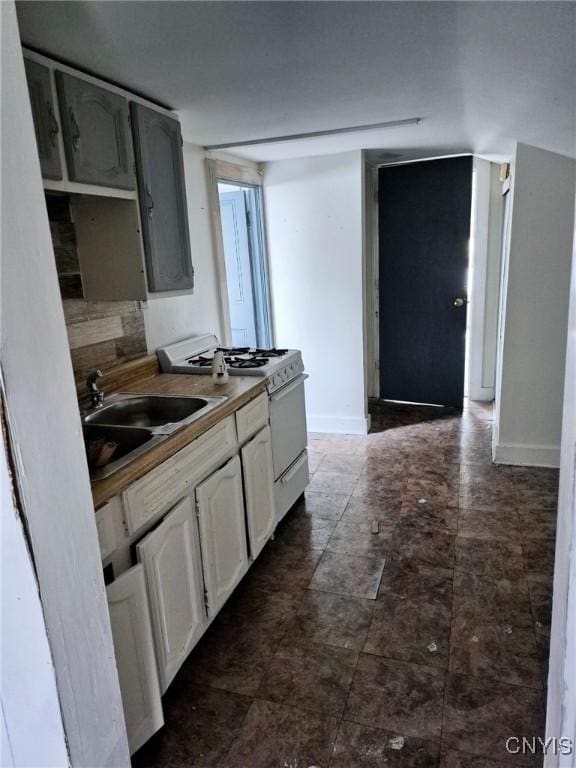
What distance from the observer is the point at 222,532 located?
6.78 ft

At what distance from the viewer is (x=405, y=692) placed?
5.77 feet

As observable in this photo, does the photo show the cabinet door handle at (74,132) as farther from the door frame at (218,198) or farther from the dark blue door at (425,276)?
the dark blue door at (425,276)

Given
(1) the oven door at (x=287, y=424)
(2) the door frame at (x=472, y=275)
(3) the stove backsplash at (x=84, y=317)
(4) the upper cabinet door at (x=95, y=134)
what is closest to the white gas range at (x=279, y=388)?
(1) the oven door at (x=287, y=424)

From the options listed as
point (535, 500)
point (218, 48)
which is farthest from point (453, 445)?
point (218, 48)

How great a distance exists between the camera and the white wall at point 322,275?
387 centimetres

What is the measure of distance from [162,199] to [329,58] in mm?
911

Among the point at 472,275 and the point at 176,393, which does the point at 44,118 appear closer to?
the point at 176,393

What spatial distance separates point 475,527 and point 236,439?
145 centimetres

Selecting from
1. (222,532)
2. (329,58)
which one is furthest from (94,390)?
(329,58)

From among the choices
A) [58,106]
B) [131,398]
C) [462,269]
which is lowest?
[131,398]

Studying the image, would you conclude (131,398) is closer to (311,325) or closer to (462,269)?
(311,325)

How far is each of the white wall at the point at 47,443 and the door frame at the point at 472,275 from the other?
12.4 ft

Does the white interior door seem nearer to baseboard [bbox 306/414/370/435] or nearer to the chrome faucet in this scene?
baseboard [bbox 306/414/370/435]

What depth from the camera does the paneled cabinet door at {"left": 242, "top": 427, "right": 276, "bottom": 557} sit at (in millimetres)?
2311
